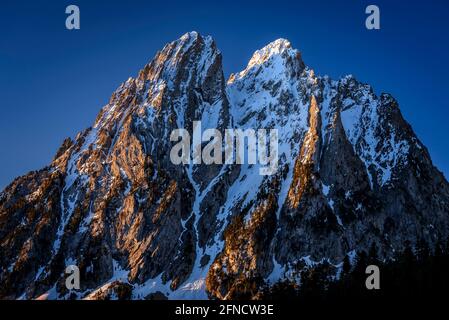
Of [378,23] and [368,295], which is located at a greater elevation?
[378,23]

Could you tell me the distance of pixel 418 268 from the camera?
655ft
